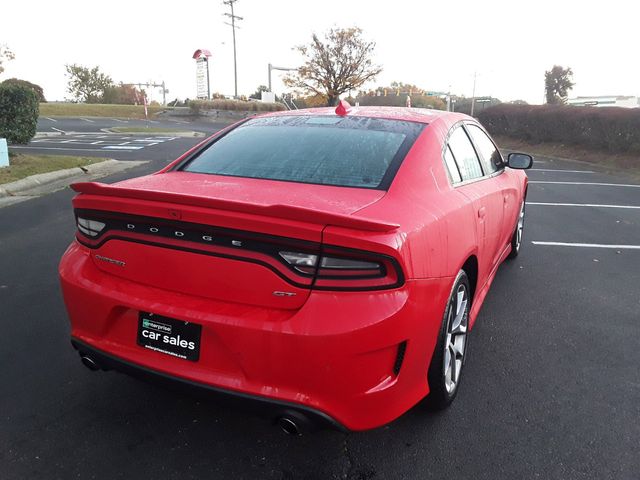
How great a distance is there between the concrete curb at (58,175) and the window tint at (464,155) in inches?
293

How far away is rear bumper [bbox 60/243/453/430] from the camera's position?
1.86 meters

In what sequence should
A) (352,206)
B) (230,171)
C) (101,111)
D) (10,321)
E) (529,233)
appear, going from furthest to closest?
(101,111) < (529,233) < (10,321) < (230,171) < (352,206)

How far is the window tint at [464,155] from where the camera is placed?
3155mm

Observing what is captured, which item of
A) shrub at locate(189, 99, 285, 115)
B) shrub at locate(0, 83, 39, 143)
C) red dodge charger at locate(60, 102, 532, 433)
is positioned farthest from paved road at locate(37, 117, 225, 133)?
red dodge charger at locate(60, 102, 532, 433)

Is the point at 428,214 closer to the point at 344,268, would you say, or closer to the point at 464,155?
the point at 344,268

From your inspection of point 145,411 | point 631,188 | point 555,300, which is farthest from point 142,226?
point 631,188

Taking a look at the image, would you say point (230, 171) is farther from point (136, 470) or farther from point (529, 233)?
point (529, 233)

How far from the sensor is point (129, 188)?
223cm

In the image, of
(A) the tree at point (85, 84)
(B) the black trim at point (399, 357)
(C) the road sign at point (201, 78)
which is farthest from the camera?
(A) the tree at point (85, 84)

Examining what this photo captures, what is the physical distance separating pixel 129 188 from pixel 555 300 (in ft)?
11.7

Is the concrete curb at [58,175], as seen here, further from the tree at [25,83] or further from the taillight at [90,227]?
the taillight at [90,227]

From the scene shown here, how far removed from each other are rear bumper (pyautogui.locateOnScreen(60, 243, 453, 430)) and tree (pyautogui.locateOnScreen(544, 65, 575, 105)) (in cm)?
4970

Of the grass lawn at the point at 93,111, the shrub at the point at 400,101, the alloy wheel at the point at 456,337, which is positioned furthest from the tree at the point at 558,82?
the alloy wheel at the point at 456,337

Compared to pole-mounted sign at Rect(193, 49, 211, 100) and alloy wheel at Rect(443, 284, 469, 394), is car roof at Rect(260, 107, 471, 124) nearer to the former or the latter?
alloy wheel at Rect(443, 284, 469, 394)
